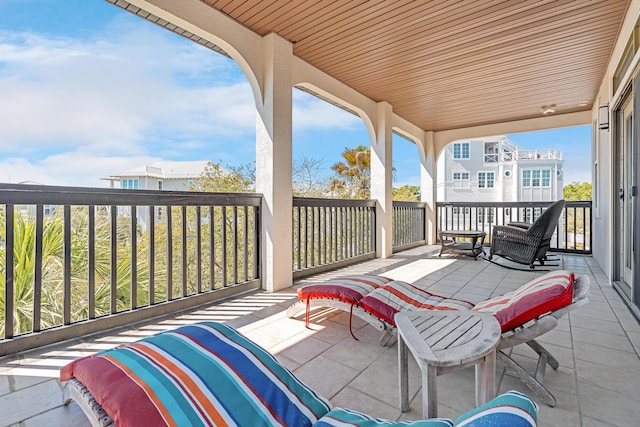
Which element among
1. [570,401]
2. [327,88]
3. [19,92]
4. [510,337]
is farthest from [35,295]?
[19,92]

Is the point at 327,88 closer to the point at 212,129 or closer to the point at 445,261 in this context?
the point at 445,261

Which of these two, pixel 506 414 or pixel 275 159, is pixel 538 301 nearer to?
pixel 506 414

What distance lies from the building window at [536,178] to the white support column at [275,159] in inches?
827

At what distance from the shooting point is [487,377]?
122cm

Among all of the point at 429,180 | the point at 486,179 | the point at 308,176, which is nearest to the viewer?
the point at 429,180

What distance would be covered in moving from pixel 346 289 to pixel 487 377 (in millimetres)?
1229

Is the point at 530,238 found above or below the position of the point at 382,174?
below

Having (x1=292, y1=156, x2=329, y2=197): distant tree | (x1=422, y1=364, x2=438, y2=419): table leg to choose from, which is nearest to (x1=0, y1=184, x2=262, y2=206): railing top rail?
(x1=422, y1=364, x2=438, y2=419): table leg

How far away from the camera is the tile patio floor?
150 cm

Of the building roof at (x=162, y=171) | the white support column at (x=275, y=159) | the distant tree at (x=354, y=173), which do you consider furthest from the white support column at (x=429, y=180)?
the building roof at (x=162, y=171)

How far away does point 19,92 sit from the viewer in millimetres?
13906

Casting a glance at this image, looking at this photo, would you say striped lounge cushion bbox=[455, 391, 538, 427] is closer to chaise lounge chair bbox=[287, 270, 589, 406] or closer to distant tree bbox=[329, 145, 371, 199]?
chaise lounge chair bbox=[287, 270, 589, 406]

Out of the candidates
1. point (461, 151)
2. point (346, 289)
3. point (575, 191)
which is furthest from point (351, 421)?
point (575, 191)

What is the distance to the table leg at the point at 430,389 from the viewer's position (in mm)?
1125
